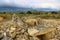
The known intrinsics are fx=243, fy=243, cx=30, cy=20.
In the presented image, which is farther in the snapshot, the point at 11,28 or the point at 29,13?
the point at 29,13

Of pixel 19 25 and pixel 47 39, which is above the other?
pixel 19 25

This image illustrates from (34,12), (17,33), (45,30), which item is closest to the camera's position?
(17,33)

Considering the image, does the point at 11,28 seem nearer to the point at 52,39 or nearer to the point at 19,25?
the point at 19,25

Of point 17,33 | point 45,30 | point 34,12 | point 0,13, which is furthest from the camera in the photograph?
point 34,12

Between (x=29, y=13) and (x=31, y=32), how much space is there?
4.38m

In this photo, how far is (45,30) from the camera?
4.24m

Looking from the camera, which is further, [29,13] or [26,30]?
[29,13]

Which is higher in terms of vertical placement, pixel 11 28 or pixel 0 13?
pixel 11 28

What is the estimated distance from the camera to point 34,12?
27.4 ft

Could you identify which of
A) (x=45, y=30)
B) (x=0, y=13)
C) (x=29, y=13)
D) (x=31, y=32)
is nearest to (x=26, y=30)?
(x=31, y=32)

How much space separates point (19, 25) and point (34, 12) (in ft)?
14.1

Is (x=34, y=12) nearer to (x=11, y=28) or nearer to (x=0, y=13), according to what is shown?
(x=0, y=13)

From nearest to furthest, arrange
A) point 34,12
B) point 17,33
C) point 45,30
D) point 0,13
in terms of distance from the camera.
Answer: point 17,33
point 45,30
point 0,13
point 34,12

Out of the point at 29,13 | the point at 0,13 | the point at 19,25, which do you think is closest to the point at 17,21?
the point at 19,25
